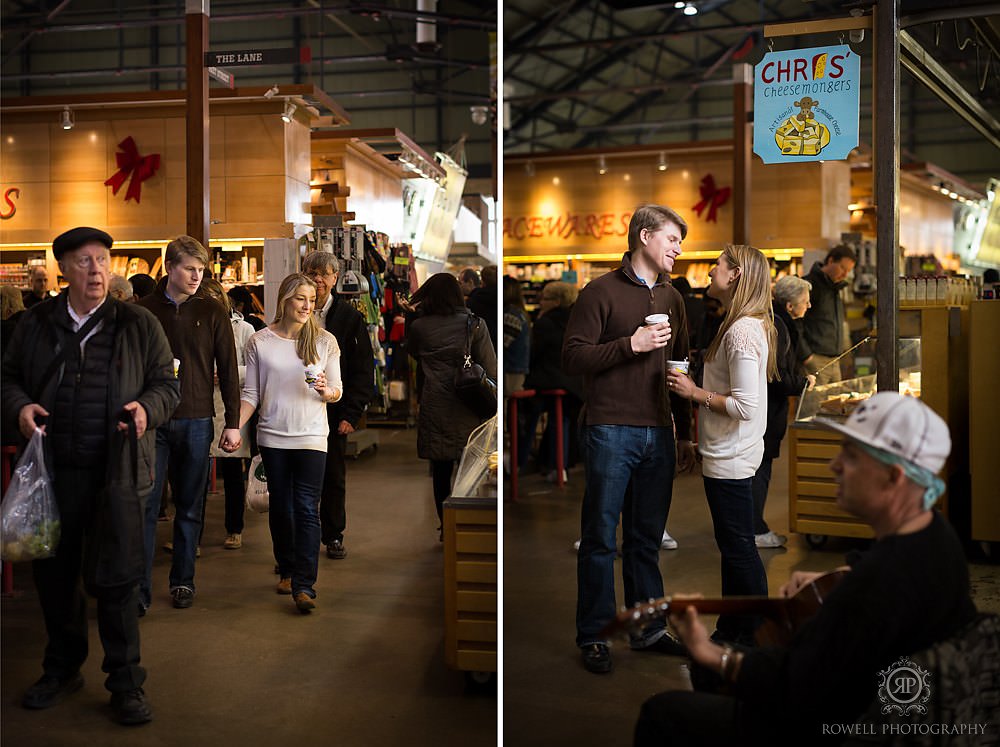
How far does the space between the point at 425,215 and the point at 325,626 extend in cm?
122

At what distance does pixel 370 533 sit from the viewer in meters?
2.91

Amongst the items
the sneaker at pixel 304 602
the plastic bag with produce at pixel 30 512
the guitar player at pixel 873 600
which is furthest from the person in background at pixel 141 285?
the guitar player at pixel 873 600

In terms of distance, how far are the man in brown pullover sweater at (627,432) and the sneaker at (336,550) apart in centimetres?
86

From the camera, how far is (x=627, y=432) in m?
3.26

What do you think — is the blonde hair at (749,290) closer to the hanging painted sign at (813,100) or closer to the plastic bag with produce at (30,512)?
the hanging painted sign at (813,100)

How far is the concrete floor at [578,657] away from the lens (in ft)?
9.52

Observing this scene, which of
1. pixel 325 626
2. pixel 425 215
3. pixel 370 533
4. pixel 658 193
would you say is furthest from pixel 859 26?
pixel 658 193

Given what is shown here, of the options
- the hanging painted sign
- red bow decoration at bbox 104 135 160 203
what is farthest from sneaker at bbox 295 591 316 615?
the hanging painted sign

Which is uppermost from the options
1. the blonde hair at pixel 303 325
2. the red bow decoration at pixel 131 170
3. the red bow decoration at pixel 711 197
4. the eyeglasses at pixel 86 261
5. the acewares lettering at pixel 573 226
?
the red bow decoration at pixel 711 197

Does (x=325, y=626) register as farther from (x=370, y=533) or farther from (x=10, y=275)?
(x=10, y=275)

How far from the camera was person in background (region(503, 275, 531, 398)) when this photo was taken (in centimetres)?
509

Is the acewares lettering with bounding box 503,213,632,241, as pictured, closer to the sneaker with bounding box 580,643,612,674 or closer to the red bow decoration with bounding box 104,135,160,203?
the sneaker with bounding box 580,643,612,674

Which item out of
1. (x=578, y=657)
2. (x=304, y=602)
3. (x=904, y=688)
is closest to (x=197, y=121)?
(x=304, y=602)

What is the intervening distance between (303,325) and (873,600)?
1.66 metres
